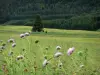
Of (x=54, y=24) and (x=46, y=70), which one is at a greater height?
(x=46, y=70)

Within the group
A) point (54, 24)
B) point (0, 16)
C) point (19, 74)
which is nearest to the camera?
point (19, 74)

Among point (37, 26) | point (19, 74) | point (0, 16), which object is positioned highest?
point (19, 74)

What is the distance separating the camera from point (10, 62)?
788cm

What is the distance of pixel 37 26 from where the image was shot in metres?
63.8

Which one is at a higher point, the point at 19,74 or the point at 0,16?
the point at 19,74

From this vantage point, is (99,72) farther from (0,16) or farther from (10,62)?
(0,16)

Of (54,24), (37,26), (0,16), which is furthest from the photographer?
(0,16)

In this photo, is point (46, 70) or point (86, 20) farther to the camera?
point (86, 20)

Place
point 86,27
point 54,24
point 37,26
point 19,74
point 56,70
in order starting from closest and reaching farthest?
point 56,70, point 19,74, point 37,26, point 86,27, point 54,24

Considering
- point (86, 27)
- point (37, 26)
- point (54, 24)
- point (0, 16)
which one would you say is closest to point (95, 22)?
point (86, 27)

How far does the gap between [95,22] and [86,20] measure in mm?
13247

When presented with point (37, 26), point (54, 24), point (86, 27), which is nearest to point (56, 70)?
point (37, 26)

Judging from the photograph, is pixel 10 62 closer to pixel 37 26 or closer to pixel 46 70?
pixel 46 70

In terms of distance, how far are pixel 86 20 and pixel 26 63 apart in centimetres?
14818
